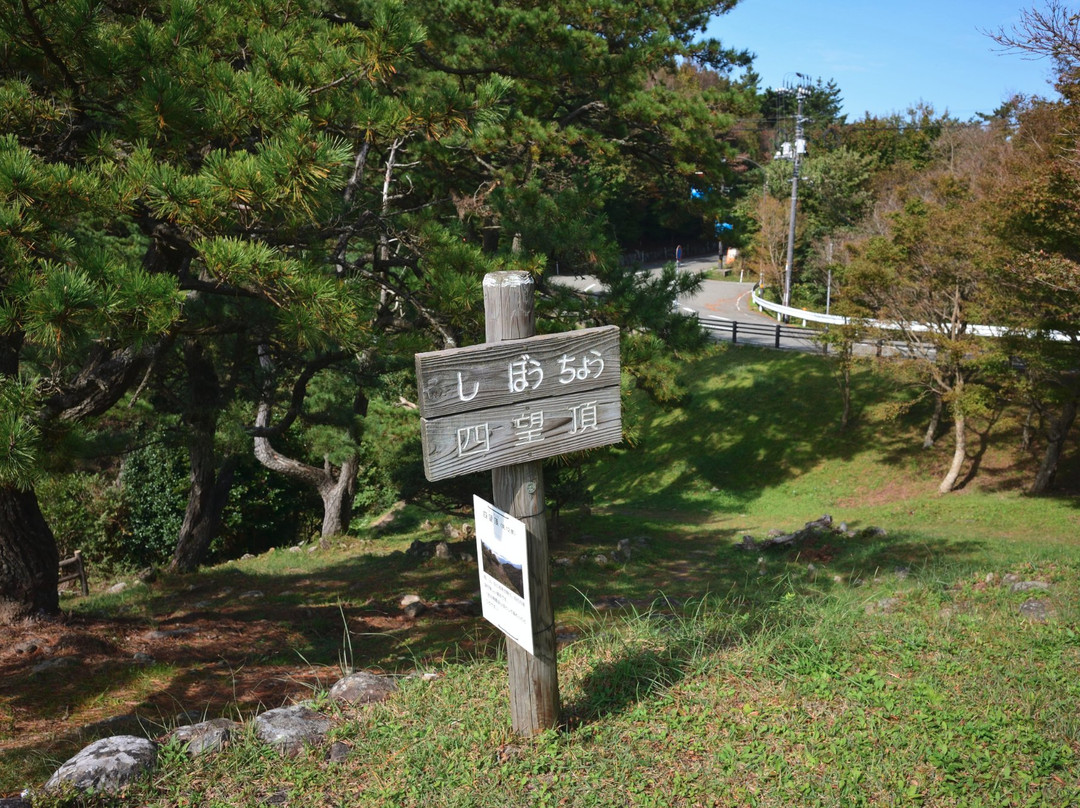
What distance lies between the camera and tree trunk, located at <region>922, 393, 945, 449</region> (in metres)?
17.2

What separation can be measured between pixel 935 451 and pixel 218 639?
50.0 feet

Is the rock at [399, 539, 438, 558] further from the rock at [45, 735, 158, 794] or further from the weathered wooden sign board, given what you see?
the weathered wooden sign board

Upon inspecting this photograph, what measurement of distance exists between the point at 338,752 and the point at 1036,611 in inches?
177

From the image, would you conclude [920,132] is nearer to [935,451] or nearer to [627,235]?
[627,235]

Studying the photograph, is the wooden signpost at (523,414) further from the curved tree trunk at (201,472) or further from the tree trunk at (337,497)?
the tree trunk at (337,497)

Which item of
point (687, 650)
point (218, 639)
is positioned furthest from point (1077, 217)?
point (218, 639)

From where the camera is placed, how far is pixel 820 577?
31.3 ft

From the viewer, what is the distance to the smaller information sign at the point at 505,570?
363 cm

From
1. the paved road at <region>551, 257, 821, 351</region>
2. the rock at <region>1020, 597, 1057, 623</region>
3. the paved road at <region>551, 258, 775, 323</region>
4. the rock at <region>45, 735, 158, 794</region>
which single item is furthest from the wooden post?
the paved road at <region>551, 258, 775, 323</region>

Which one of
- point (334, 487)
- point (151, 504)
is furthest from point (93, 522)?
point (334, 487)

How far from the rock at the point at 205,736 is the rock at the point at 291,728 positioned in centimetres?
13

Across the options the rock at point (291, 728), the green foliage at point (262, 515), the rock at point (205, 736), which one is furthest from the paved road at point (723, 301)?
the rock at point (205, 736)

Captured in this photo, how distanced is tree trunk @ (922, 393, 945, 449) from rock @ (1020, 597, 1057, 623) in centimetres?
1230

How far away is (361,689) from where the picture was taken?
451 cm
